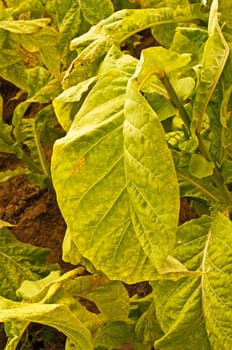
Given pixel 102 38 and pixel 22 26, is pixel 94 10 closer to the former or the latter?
pixel 22 26

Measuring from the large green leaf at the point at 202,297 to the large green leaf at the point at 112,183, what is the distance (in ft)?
0.52

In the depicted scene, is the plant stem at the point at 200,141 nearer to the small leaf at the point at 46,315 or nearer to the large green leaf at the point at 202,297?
the large green leaf at the point at 202,297

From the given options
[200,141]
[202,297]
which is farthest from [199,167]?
[202,297]

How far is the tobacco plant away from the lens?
0.70 meters

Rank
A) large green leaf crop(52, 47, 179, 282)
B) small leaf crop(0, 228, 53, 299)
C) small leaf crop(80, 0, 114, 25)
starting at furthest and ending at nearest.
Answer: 1. small leaf crop(0, 228, 53, 299)
2. small leaf crop(80, 0, 114, 25)
3. large green leaf crop(52, 47, 179, 282)

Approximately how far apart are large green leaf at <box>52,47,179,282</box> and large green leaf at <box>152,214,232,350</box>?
16 centimetres

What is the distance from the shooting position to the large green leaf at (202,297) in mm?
859

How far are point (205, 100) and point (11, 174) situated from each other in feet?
1.92

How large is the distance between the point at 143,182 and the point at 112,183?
0.04 m

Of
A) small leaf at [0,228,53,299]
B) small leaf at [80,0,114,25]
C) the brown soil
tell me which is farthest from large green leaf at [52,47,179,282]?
the brown soil

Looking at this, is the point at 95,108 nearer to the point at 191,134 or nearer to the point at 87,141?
the point at 87,141

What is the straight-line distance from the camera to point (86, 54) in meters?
0.82

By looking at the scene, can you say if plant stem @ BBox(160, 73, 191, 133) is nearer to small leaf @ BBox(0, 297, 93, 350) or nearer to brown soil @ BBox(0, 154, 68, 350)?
small leaf @ BBox(0, 297, 93, 350)

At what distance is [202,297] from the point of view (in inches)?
35.0
